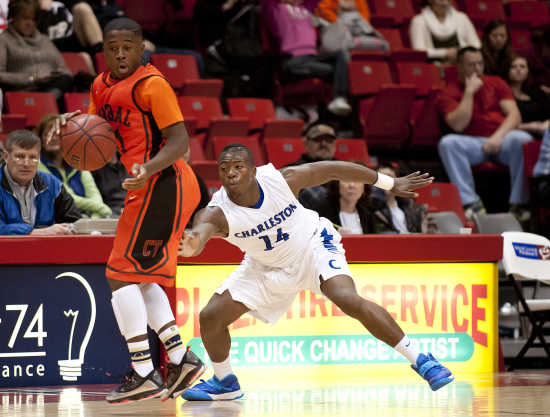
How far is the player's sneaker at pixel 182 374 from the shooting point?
4535mm

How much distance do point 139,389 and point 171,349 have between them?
0.91 ft

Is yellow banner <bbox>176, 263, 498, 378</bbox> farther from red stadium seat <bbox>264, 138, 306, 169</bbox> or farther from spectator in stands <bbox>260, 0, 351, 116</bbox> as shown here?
spectator in stands <bbox>260, 0, 351, 116</bbox>

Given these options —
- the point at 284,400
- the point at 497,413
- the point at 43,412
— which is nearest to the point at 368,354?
the point at 284,400

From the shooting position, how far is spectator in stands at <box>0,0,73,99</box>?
27.6ft

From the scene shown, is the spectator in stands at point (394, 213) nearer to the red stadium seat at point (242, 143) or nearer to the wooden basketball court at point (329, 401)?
the red stadium seat at point (242, 143)

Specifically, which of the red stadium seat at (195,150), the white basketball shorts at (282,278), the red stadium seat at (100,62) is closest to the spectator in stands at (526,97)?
the red stadium seat at (195,150)

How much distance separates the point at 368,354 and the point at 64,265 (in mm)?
2117

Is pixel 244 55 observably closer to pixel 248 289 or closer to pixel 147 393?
pixel 248 289

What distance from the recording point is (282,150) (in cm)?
873

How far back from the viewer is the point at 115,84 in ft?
14.6

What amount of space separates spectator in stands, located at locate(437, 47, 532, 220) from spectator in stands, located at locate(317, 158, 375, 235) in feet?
6.86

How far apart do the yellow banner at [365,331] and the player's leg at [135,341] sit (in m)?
1.43

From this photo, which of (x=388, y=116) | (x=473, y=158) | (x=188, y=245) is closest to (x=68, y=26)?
(x=388, y=116)

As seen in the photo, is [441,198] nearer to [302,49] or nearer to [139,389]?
[302,49]
